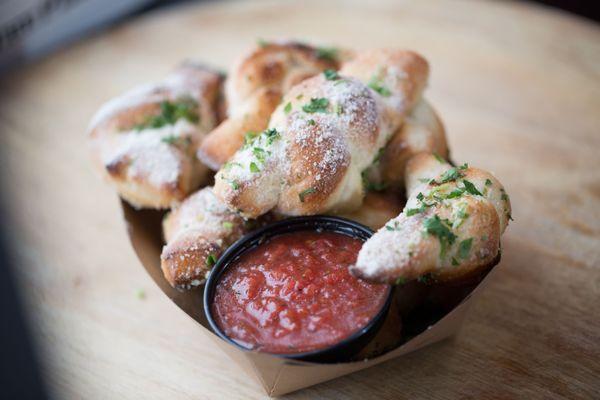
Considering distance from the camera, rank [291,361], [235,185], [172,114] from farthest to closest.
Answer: [172,114]
[235,185]
[291,361]

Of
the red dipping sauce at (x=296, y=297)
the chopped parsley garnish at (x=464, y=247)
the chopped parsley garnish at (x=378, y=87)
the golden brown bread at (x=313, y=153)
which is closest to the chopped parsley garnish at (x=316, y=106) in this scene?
the golden brown bread at (x=313, y=153)

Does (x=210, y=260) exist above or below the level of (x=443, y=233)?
below

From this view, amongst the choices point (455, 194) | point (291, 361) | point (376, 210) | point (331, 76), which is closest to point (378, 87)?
point (331, 76)

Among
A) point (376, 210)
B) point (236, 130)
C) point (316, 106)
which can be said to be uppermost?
point (316, 106)

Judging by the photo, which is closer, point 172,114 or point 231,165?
point 231,165

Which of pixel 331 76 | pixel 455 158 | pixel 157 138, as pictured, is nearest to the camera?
pixel 331 76

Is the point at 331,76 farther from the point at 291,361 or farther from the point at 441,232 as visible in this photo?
the point at 291,361

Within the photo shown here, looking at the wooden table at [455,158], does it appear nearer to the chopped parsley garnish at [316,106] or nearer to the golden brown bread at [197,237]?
the golden brown bread at [197,237]

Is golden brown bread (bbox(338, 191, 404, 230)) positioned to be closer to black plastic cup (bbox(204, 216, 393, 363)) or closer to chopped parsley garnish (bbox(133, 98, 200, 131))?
black plastic cup (bbox(204, 216, 393, 363))
